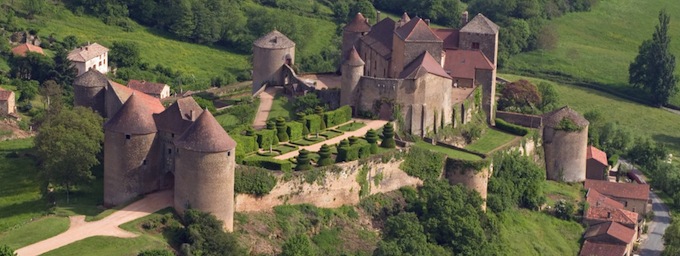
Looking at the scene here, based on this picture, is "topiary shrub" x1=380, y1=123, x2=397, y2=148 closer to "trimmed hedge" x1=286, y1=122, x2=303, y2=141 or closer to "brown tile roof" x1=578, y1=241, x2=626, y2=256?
"trimmed hedge" x1=286, y1=122, x2=303, y2=141

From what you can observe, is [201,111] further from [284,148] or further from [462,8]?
[462,8]

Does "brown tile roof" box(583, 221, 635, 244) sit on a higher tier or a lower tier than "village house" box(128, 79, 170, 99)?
lower

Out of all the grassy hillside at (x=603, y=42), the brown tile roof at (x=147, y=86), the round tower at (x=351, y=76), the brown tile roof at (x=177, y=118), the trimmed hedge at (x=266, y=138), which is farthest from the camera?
the grassy hillside at (x=603, y=42)

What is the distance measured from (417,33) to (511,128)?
37.8ft

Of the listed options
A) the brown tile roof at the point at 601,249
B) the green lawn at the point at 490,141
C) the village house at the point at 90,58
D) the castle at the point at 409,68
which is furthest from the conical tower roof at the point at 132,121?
the village house at the point at 90,58

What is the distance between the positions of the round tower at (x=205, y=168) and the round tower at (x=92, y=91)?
1526 centimetres

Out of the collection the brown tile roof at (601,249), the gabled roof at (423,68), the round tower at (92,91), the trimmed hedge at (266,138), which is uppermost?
the gabled roof at (423,68)

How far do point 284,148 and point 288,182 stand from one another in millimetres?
5828

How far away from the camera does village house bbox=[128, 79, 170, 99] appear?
422ft

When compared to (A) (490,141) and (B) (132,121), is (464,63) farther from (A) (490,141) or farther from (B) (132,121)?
(B) (132,121)

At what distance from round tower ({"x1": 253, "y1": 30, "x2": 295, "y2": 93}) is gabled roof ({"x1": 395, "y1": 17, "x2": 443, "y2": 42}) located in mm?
9406

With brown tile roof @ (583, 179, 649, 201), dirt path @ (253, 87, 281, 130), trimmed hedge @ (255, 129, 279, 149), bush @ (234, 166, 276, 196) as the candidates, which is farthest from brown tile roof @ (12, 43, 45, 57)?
brown tile roof @ (583, 179, 649, 201)

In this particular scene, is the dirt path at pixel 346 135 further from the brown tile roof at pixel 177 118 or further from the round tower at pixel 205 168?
the round tower at pixel 205 168

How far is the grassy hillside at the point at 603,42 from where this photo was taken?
16175cm
